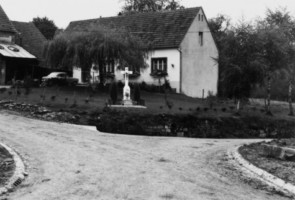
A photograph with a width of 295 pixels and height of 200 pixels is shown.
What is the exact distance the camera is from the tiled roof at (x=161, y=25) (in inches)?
1677

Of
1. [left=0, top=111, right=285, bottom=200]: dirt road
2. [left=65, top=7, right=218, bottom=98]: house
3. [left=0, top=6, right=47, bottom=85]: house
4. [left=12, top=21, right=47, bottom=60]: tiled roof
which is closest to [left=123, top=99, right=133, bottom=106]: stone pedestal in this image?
[left=0, top=111, right=285, bottom=200]: dirt road

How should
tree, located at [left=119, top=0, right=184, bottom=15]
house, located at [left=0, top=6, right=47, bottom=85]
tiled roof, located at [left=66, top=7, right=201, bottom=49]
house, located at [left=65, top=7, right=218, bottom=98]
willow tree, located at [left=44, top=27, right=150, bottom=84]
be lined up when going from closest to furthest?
willow tree, located at [left=44, top=27, right=150, bottom=84] → house, located at [left=65, top=7, right=218, bottom=98] → tiled roof, located at [left=66, top=7, right=201, bottom=49] → house, located at [left=0, top=6, right=47, bottom=85] → tree, located at [left=119, top=0, right=184, bottom=15]

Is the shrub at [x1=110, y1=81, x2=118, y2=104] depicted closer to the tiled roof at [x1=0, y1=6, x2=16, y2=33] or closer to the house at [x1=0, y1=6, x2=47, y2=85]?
the house at [x1=0, y1=6, x2=47, y2=85]

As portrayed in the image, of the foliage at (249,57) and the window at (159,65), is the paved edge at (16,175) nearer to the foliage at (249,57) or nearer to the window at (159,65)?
the foliage at (249,57)

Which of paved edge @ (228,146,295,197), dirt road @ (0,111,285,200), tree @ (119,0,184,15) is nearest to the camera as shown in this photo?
dirt road @ (0,111,285,200)

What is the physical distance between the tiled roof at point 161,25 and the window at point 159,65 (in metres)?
1.23

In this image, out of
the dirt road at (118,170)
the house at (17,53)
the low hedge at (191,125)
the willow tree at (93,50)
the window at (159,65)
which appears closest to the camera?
the dirt road at (118,170)

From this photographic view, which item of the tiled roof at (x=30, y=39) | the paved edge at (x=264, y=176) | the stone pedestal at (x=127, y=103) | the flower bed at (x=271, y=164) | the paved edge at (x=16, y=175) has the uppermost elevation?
the tiled roof at (x=30, y=39)

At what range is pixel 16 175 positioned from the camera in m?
10.6

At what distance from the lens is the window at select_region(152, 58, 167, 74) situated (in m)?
42.7

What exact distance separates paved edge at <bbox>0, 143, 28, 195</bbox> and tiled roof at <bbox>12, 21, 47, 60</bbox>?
36760mm

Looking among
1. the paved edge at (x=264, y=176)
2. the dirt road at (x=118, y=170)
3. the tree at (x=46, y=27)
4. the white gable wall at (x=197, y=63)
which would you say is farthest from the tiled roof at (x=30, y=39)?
the paved edge at (x=264, y=176)

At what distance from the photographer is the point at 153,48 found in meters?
42.2

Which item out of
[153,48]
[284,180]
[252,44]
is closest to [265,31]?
[252,44]
